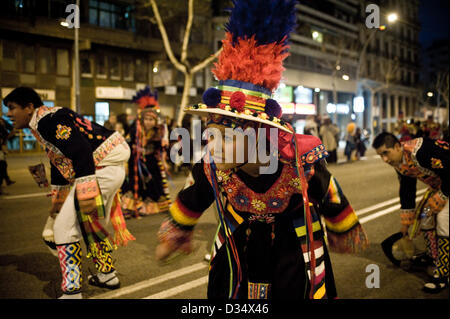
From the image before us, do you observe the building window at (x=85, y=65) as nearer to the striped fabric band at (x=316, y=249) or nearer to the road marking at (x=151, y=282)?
the road marking at (x=151, y=282)

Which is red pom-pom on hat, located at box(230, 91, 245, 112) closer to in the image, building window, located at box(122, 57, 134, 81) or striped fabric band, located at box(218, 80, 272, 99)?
striped fabric band, located at box(218, 80, 272, 99)

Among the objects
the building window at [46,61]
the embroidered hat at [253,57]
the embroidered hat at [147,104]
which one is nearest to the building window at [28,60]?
the building window at [46,61]

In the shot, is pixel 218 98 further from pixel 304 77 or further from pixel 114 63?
pixel 304 77

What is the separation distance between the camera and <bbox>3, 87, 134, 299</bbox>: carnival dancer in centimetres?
323

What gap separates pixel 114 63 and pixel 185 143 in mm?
25267

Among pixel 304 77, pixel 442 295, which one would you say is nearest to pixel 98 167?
pixel 442 295

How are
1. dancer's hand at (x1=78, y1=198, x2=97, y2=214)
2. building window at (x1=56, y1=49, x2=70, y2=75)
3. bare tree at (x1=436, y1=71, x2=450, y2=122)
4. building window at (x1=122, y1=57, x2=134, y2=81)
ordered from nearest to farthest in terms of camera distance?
dancer's hand at (x1=78, y1=198, x2=97, y2=214)
building window at (x1=56, y1=49, x2=70, y2=75)
building window at (x1=122, y1=57, x2=134, y2=81)
bare tree at (x1=436, y1=71, x2=450, y2=122)

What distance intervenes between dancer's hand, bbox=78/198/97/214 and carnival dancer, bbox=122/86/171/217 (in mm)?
3969

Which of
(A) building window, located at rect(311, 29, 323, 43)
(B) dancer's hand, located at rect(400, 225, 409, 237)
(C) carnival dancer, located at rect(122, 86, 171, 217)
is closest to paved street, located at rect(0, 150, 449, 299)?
(C) carnival dancer, located at rect(122, 86, 171, 217)

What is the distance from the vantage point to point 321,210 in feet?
7.45

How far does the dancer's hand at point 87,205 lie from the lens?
319 cm

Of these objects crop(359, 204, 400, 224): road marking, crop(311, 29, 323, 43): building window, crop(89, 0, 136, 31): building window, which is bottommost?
crop(359, 204, 400, 224): road marking

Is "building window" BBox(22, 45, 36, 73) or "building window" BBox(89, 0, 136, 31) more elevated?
"building window" BBox(89, 0, 136, 31)

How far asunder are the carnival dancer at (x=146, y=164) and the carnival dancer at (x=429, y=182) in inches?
170
